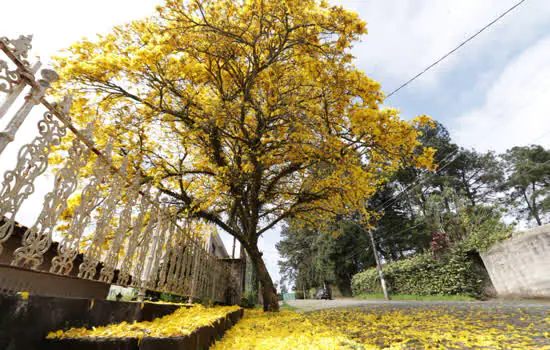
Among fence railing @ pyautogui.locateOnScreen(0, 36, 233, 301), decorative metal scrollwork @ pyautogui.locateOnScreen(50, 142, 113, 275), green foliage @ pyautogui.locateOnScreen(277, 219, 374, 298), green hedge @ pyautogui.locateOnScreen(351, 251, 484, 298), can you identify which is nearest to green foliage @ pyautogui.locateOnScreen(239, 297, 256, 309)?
fence railing @ pyautogui.locateOnScreen(0, 36, 233, 301)

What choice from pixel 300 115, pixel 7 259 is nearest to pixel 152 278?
pixel 7 259

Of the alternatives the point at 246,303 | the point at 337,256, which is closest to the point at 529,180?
the point at 337,256

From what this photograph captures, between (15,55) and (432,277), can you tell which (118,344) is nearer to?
(15,55)

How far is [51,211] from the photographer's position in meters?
1.79

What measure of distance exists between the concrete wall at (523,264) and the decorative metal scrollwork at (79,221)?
13551 millimetres

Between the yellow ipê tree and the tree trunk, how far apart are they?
35 mm

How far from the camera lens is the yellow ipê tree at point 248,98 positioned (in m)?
5.29

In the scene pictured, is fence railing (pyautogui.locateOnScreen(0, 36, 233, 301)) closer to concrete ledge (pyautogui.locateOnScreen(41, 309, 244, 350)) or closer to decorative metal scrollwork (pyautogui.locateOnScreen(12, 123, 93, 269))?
decorative metal scrollwork (pyautogui.locateOnScreen(12, 123, 93, 269))

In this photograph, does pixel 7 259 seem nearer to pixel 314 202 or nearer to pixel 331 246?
pixel 314 202

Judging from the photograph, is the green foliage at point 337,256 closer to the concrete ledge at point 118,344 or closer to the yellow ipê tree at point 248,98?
the yellow ipê tree at point 248,98

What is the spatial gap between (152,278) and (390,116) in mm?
5426

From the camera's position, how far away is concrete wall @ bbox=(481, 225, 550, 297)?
9.18 m

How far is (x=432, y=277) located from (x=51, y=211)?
741 inches

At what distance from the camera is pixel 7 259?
401 centimetres
